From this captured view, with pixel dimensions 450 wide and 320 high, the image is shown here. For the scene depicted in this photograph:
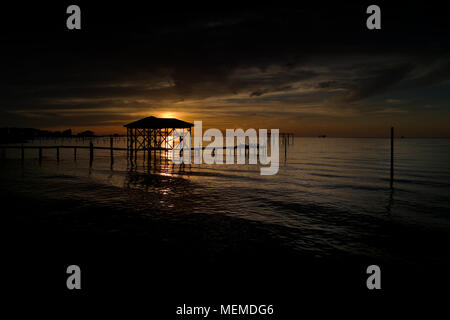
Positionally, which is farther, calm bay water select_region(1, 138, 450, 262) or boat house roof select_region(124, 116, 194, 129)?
boat house roof select_region(124, 116, 194, 129)

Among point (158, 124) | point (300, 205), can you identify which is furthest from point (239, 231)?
point (158, 124)

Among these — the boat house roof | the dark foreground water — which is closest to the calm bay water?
the dark foreground water

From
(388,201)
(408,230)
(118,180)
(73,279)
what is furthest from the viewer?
(118,180)

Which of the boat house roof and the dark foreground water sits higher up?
the boat house roof

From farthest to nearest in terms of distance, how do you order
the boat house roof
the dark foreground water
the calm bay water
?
the boat house roof < the calm bay water < the dark foreground water

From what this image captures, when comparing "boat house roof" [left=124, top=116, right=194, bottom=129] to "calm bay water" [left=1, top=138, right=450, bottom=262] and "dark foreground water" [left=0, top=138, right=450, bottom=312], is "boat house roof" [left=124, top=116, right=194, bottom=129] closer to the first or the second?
"calm bay water" [left=1, top=138, right=450, bottom=262]

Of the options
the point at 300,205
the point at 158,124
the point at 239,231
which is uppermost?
the point at 158,124

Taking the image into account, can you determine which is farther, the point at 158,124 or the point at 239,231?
the point at 158,124

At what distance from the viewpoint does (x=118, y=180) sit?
20.1 meters

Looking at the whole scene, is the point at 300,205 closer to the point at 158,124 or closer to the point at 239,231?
the point at 239,231
